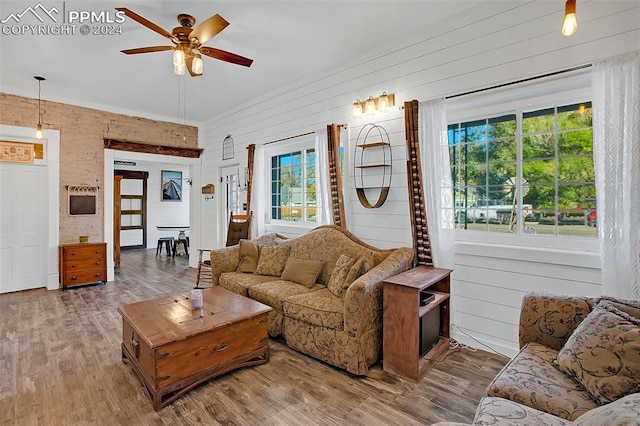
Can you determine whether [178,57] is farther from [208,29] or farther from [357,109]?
[357,109]

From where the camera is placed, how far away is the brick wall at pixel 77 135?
201 inches

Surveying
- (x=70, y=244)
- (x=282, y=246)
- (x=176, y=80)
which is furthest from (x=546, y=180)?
(x=70, y=244)

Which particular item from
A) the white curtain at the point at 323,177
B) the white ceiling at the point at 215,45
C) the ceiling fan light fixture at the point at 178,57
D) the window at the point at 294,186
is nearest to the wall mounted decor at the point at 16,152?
the white ceiling at the point at 215,45

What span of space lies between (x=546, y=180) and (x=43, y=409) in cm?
418

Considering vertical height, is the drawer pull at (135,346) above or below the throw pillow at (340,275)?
below

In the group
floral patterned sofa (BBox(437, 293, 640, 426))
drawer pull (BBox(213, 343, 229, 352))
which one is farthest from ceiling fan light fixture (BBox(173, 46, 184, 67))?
floral patterned sofa (BBox(437, 293, 640, 426))

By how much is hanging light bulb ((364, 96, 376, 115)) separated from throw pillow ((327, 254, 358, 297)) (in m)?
1.63

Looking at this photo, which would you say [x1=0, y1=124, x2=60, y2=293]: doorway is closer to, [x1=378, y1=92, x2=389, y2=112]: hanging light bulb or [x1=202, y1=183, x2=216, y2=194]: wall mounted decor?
[x1=202, y1=183, x2=216, y2=194]: wall mounted decor

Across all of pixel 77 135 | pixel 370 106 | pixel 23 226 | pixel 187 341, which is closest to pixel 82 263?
pixel 23 226

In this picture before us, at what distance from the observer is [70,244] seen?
5.36 metres

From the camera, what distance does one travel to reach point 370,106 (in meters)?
3.64

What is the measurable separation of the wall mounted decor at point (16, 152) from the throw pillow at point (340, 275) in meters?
5.32

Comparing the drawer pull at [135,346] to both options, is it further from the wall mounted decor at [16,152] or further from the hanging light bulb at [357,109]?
the wall mounted decor at [16,152]

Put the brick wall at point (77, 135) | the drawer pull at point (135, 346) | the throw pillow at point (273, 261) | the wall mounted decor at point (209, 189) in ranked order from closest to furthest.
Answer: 1. the drawer pull at point (135, 346)
2. the throw pillow at point (273, 261)
3. the brick wall at point (77, 135)
4. the wall mounted decor at point (209, 189)
